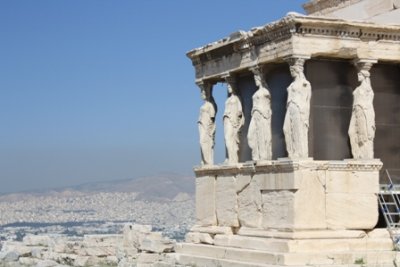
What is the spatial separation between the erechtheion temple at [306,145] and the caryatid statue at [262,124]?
0.02 m

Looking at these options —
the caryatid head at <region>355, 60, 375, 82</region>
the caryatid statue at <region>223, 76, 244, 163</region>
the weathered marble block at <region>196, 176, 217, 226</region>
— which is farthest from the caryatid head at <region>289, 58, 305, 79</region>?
the weathered marble block at <region>196, 176, 217, 226</region>

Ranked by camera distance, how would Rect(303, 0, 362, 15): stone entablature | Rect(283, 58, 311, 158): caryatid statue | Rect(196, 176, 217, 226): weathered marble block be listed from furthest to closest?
Rect(303, 0, 362, 15): stone entablature, Rect(196, 176, 217, 226): weathered marble block, Rect(283, 58, 311, 158): caryatid statue

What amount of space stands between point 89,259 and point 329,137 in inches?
237

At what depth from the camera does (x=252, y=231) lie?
58.2 feet

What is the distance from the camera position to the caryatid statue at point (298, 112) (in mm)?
16953

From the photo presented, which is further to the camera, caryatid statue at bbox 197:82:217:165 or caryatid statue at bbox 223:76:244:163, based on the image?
caryatid statue at bbox 197:82:217:165

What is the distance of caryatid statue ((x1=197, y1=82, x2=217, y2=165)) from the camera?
19.7m

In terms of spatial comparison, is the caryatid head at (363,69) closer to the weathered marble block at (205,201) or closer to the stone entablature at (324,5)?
the stone entablature at (324,5)

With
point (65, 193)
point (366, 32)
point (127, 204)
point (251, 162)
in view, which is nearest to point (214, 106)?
point (251, 162)

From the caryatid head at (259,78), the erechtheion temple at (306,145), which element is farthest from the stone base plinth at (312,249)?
the caryatid head at (259,78)

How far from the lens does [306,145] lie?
17.0 m

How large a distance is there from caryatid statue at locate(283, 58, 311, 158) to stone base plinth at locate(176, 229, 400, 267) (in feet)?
4.39

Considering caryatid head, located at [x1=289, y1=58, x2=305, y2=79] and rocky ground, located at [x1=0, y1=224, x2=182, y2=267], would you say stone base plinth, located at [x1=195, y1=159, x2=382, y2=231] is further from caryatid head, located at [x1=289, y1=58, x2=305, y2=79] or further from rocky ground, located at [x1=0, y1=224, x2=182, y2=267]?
rocky ground, located at [x1=0, y1=224, x2=182, y2=267]

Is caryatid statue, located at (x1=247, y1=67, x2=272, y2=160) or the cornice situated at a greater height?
the cornice
